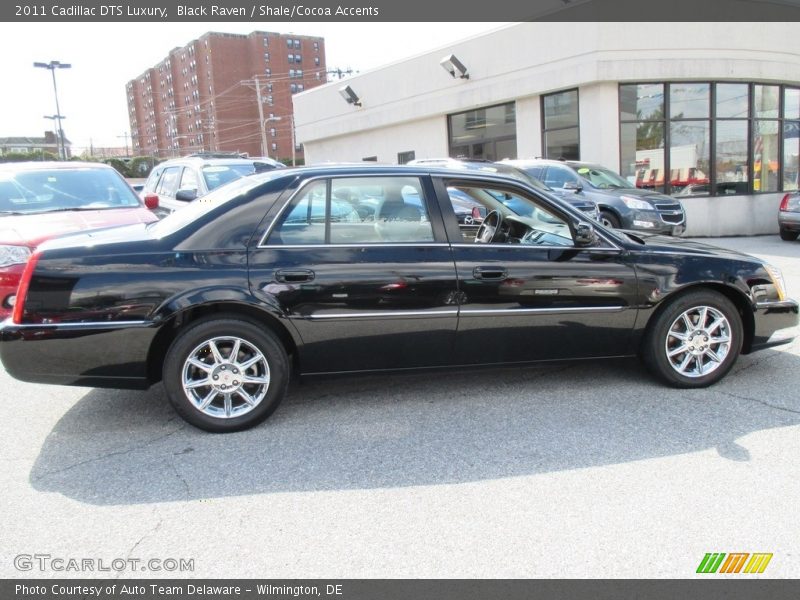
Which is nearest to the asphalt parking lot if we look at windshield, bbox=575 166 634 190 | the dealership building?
windshield, bbox=575 166 634 190

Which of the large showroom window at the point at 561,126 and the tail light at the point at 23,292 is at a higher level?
the large showroom window at the point at 561,126

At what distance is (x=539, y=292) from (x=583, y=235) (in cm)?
A: 51

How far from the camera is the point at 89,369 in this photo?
12.6ft

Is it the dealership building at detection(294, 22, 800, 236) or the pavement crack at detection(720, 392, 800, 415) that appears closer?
the pavement crack at detection(720, 392, 800, 415)

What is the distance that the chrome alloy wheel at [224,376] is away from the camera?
12.9 feet

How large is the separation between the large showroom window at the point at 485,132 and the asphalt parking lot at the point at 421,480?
13.5 meters

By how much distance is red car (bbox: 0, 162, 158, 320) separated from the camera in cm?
553

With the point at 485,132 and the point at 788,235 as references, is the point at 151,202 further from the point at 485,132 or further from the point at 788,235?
the point at 788,235

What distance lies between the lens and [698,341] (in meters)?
4.61

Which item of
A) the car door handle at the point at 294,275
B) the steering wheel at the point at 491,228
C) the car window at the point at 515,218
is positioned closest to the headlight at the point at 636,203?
the car window at the point at 515,218

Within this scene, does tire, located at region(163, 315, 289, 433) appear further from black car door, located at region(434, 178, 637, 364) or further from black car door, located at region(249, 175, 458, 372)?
black car door, located at region(434, 178, 637, 364)

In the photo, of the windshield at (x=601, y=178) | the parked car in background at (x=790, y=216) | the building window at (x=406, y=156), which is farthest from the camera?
the building window at (x=406, y=156)

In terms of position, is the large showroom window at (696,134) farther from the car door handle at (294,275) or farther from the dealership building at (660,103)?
the car door handle at (294,275)
